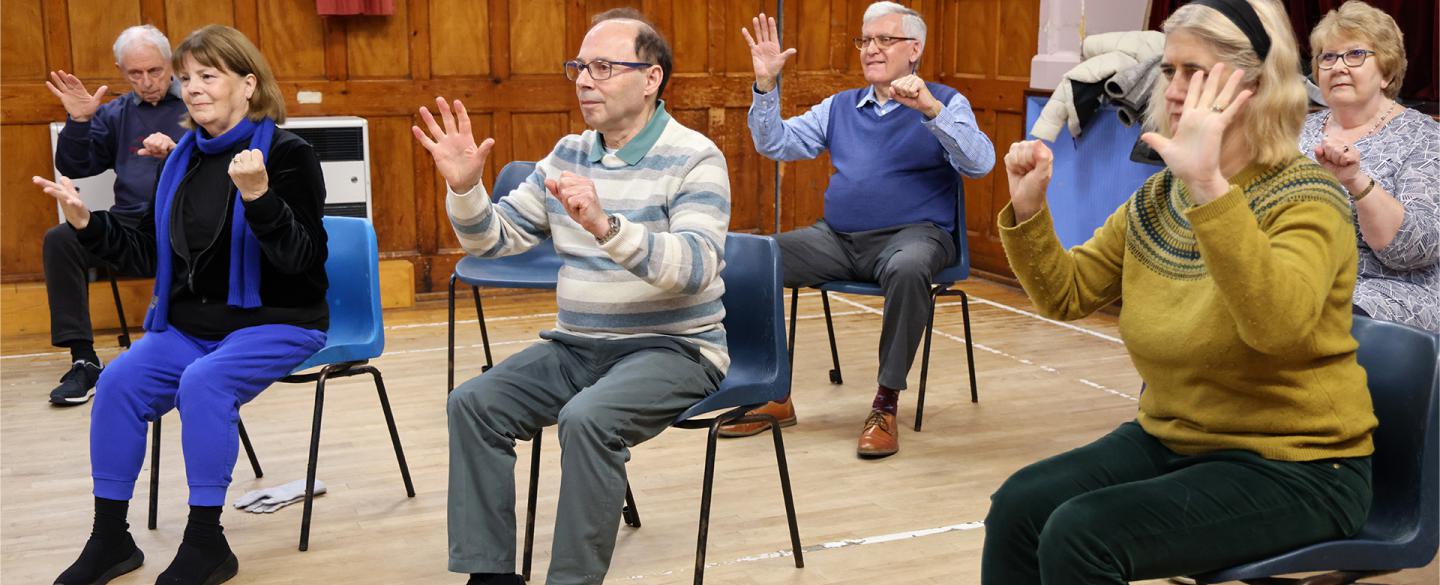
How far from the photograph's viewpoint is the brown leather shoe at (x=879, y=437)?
363 centimetres

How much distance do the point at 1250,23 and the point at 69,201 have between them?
228 centimetres

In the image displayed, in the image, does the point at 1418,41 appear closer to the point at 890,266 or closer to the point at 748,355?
the point at 890,266

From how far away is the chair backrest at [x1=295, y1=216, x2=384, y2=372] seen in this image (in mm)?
3086

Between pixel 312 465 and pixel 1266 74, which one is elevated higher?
pixel 1266 74

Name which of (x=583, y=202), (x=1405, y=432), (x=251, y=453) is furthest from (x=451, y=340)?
(x=1405, y=432)

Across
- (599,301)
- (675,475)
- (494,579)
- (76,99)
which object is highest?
(76,99)

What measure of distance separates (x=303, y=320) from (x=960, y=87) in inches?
167

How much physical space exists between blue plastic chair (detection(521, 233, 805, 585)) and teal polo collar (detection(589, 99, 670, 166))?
0.27 metres

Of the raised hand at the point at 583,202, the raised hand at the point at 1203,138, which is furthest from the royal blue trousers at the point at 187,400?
the raised hand at the point at 1203,138

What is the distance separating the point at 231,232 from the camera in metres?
2.85

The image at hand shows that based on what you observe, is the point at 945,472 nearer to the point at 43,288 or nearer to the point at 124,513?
the point at 124,513

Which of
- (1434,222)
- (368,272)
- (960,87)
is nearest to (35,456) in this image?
(368,272)

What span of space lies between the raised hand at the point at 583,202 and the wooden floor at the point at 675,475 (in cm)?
87

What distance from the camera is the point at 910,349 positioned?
147 inches
